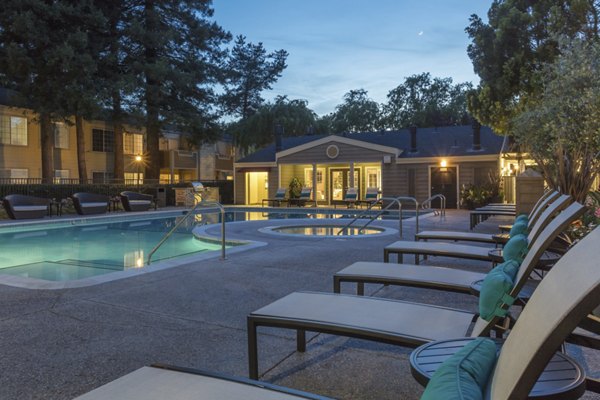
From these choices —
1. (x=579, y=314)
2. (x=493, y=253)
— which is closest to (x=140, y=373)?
(x=579, y=314)

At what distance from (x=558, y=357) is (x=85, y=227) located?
14.4 meters

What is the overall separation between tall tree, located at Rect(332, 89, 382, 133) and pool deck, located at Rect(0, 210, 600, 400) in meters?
40.8

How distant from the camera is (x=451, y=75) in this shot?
45.8m

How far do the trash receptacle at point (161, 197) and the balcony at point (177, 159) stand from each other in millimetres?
7321

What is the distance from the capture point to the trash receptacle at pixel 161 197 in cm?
2284

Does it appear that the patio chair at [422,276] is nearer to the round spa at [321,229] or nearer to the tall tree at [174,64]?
the round spa at [321,229]

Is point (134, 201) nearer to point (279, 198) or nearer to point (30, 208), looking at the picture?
point (30, 208)

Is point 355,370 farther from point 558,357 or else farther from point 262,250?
point 262,250

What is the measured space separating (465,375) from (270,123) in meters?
34.0

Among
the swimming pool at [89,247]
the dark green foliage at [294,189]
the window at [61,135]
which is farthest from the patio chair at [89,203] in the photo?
the window at [61,135]

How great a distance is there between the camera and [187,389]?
5.44ft

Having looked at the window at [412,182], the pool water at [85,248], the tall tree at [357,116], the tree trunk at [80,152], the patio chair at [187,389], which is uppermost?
the tall tree at [357,116]

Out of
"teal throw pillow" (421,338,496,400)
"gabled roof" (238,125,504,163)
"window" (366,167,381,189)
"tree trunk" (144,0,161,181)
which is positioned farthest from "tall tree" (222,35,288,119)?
"teal throw pillow" (421,338,496,400)

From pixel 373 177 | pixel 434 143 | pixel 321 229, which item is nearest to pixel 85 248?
pixel 321 229
